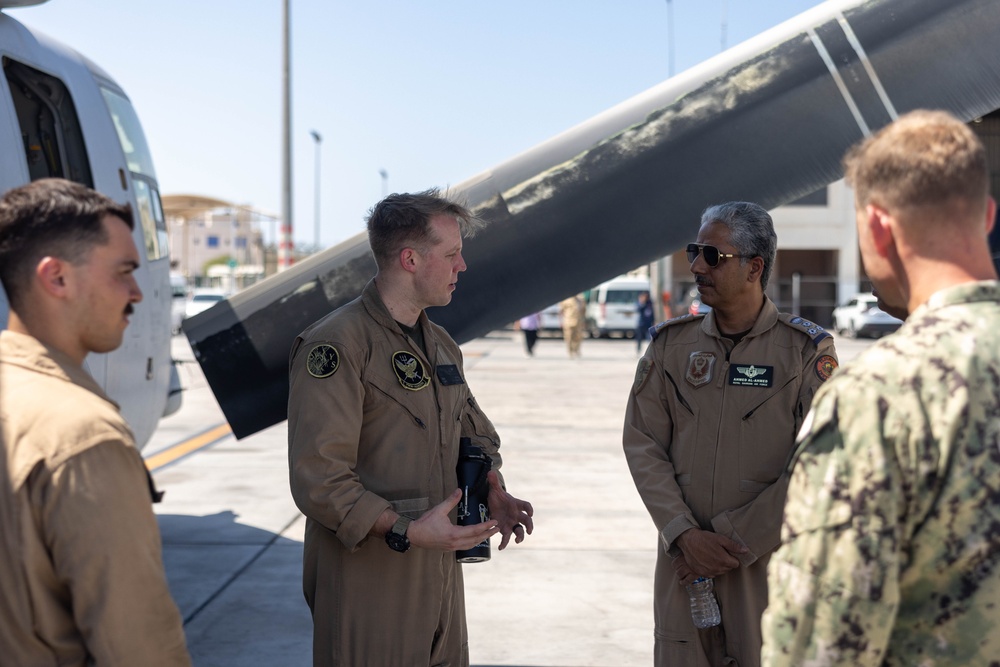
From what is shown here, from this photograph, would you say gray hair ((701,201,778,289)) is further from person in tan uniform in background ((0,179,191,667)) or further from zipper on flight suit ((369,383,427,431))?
person in tan uniform in background ((0,179,191,667))

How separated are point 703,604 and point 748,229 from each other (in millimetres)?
1160

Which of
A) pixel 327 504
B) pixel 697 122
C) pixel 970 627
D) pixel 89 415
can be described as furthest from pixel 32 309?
pixel 697 122

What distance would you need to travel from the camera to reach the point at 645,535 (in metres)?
7.59

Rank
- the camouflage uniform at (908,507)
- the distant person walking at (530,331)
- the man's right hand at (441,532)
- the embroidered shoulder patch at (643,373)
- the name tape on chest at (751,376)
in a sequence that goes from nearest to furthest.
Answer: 1. the camouflage uniform at (908,507)
2. the man's right hand at (441,532)
3. the name tape on chest at (751,376)
4. the embroidered shoulder patch at (643,373)
5. the distant person walking at (530,331)

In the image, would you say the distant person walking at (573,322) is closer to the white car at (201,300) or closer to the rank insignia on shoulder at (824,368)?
the white car at (201,300)

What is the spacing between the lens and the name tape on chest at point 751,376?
3256 mm

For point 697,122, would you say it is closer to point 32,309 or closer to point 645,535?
point 32,309

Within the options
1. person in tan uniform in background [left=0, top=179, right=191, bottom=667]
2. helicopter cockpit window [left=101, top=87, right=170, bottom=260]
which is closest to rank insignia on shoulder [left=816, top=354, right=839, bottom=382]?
person in tan uniform in background [left=0, top=179, right=191, bottom=667]

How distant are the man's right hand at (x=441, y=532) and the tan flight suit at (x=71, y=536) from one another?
1.18m

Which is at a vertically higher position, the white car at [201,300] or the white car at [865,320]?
the white car at [865,320]

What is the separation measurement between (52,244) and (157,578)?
Answer: 59 cm

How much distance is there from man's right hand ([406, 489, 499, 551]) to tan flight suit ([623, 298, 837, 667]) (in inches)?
24.8

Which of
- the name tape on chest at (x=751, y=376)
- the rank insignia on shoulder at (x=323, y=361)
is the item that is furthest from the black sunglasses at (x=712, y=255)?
the rank insignia on shoulder at (x=323, y=361)

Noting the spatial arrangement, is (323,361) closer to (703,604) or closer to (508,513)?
(508,513)
